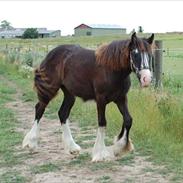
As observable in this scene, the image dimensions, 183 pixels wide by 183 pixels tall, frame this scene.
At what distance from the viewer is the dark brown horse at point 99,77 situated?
6152 mm

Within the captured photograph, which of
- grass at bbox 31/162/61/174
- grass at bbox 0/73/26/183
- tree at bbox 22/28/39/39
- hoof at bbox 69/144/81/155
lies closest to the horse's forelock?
hoof at bbox 69/144/81/155

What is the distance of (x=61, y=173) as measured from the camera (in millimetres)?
6070

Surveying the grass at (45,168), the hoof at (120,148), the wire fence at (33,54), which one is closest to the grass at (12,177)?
the grass at (45,168)

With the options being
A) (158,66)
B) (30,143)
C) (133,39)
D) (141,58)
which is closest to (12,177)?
(30,143)

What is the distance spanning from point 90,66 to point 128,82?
25.0 inches

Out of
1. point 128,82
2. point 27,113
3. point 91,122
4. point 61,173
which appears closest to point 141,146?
point 128,82

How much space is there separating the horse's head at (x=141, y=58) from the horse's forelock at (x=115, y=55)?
6.2 inches

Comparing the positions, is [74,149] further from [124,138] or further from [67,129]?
[124,138]

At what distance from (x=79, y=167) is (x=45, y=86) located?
6.16 feet

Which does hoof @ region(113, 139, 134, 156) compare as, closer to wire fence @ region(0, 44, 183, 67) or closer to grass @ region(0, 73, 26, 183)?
grass @ region(0, 73, 26, 183)

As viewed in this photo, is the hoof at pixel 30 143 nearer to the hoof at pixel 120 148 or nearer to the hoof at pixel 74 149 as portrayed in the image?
the hoof at pixel 74 149

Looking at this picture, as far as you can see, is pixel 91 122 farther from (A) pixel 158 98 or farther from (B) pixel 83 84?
(B) pixel 83 84

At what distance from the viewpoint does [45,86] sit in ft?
25.4

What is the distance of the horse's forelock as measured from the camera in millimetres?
6359
